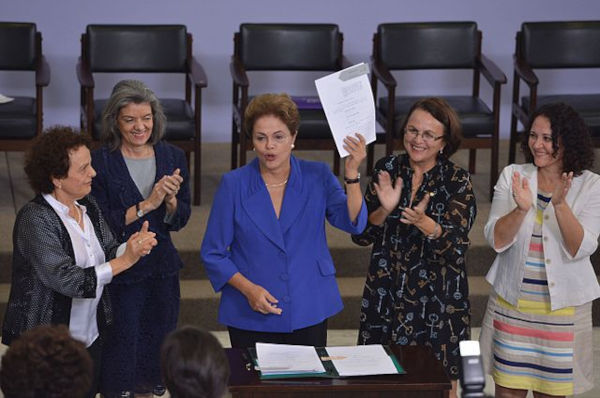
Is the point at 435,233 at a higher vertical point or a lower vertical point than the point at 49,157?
lower

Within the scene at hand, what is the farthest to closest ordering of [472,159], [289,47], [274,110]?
[472,159] < [289,47] < [274,110]

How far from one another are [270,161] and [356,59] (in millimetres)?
4282

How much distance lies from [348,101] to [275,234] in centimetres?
53

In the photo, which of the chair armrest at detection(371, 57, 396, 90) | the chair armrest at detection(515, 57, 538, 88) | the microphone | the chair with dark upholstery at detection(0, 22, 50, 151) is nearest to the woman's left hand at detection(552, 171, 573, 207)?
the microphone

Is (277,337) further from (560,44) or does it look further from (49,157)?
(560,44)

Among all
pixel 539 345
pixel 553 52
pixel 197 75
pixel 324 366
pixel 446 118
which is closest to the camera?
pixel 324 366

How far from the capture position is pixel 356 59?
8.17 m

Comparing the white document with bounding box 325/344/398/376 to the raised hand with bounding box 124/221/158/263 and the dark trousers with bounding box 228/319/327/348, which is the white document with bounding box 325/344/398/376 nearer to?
the dark trousers with bounding box 228/319/327/348

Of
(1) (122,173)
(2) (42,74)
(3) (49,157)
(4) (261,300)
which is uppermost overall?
(2) (42,74)

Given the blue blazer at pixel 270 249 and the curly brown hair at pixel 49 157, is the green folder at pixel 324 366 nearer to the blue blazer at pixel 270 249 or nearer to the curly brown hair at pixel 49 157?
the blue blazer at pixel 270 249

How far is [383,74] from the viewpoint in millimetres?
7051

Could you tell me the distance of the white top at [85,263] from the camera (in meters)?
3.95

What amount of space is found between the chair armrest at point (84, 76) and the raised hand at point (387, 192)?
2850 millimetres

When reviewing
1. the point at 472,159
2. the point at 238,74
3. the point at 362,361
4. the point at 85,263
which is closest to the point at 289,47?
the point at 238,74
